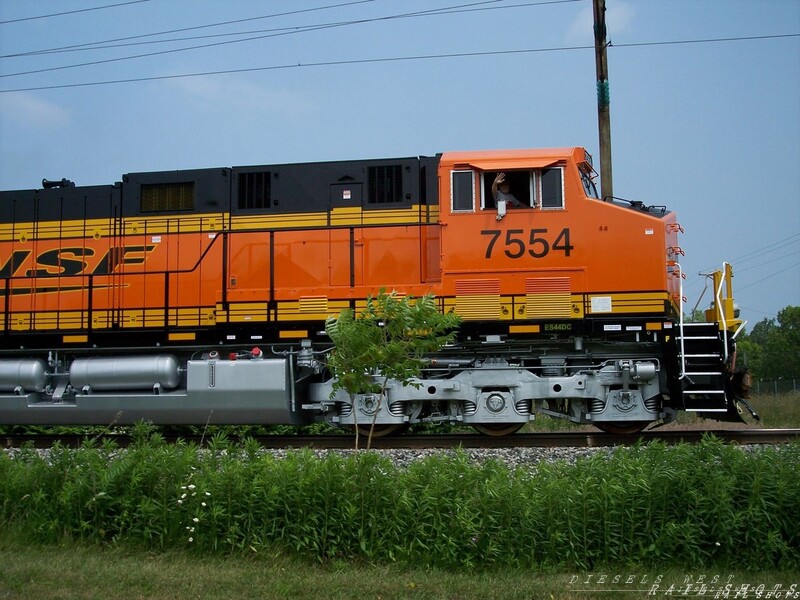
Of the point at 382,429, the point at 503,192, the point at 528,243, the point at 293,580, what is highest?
the point at 503,192

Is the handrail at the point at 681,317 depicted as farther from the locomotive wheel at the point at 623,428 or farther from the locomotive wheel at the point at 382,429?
the locomotive wheel at the point at 382,429

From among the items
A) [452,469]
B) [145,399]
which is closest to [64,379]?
[145,399]

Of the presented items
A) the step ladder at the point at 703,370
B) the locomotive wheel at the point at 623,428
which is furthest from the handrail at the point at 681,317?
the locomotive wheel at the point at 623,428

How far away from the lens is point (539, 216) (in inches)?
408

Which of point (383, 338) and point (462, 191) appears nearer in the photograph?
point (383, 338)

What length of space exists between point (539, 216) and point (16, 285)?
8911mm

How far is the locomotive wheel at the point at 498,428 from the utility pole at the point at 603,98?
255 inches

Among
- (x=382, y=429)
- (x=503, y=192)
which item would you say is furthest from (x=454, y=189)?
(x=382, y=429)

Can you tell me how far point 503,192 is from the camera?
34.3 ft

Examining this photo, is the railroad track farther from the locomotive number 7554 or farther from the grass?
the grass

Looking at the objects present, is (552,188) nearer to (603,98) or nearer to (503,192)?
(503,192)

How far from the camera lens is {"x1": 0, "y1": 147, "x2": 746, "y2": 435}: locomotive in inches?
405

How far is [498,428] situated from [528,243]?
9.39ft

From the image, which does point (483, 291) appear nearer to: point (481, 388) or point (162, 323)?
point (481, 388)
